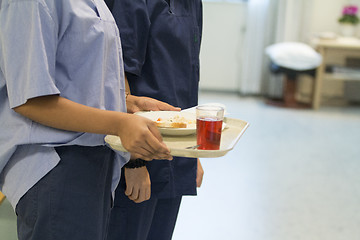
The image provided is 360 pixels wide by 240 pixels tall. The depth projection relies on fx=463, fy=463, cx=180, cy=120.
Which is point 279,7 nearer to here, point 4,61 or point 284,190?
point 284,190

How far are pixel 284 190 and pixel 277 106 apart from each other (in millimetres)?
2696

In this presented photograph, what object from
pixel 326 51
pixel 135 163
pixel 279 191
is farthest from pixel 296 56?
pixel 135 163

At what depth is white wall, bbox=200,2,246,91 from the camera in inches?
232

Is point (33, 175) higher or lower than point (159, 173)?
higher

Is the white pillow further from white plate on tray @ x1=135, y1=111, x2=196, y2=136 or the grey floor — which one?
white plate on tray @ x1=135, y1=111, x2=196, y2=136

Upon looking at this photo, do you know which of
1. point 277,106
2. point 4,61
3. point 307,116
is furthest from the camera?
point 277,106

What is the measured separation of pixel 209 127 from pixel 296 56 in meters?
4.56

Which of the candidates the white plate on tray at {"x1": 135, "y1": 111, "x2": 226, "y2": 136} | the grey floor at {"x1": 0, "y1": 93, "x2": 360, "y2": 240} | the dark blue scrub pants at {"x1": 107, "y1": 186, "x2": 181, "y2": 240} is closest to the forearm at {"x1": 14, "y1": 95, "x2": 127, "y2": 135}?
the white plate on tray at {"x1": 135, "y1": 111, "x2": 226, "y2": 136}

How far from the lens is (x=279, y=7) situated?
5688 mm

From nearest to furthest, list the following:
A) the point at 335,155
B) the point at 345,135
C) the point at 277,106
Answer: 1. the point at 335,155
2. the point at 345,135
3. the point at 277,106

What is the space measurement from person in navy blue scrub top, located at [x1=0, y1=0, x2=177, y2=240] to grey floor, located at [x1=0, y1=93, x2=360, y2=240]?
63 cm

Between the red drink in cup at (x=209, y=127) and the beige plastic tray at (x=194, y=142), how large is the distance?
0.06 feet

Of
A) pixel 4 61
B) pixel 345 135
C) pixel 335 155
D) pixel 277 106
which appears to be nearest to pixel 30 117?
pixel 4 61

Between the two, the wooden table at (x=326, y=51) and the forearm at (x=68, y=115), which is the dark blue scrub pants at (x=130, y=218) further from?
the wooden table at (x=326, y=51)
